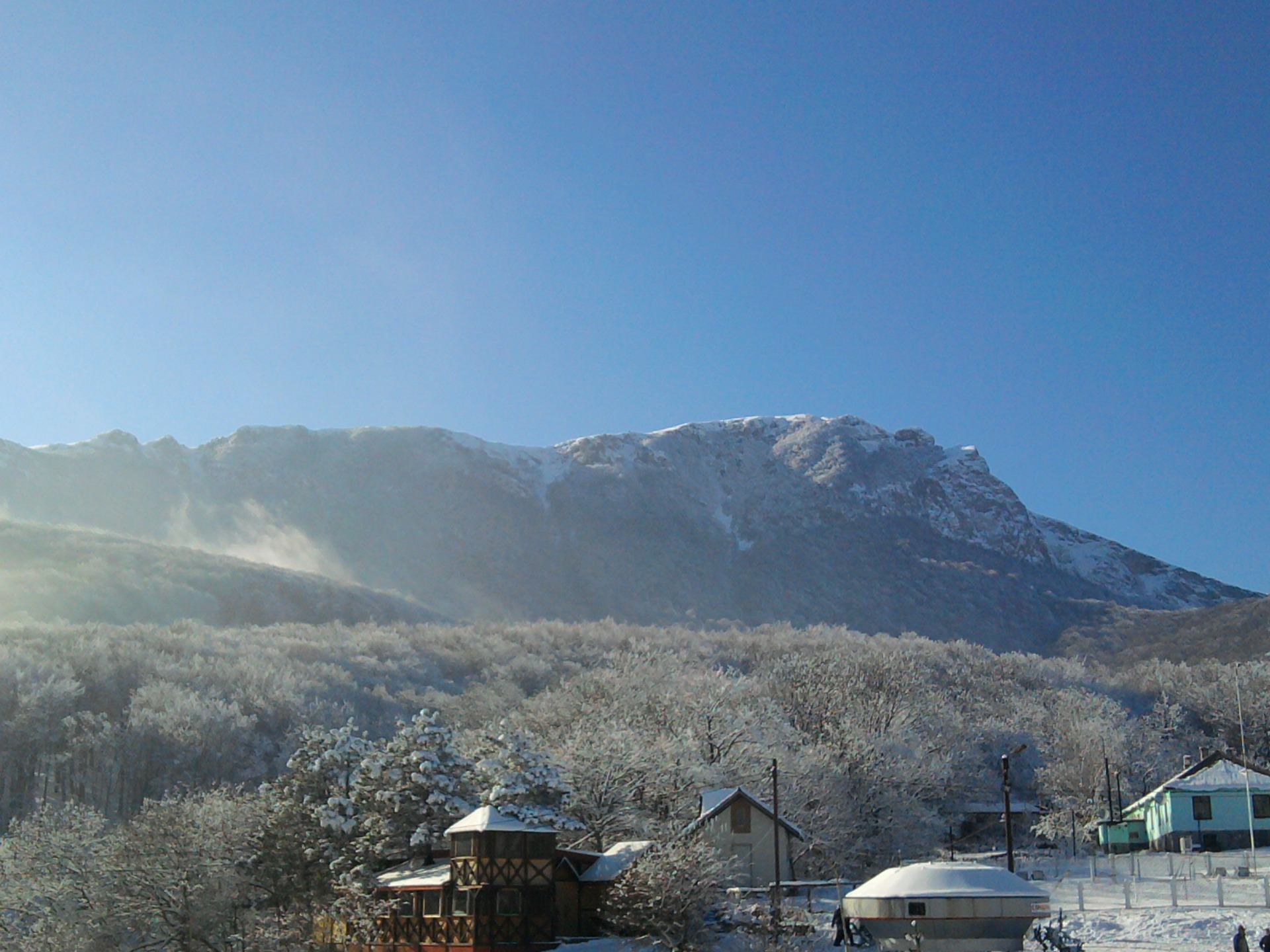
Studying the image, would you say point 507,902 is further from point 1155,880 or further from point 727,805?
point 1155,880

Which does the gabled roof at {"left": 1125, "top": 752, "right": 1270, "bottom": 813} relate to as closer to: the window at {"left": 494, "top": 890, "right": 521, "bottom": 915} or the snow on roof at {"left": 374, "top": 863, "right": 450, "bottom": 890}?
the window at {"left": 494, "top": 890, "right": 521, "bottom": 915}

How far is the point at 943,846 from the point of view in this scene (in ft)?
235

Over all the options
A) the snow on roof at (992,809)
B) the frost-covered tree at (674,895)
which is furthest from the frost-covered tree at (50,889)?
the snow on roof at (992,809)

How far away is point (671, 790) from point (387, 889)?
16837mm

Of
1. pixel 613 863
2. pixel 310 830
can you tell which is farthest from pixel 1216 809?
pixel 310 830

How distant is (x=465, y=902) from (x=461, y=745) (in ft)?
63.0

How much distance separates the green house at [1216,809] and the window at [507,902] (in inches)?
1335

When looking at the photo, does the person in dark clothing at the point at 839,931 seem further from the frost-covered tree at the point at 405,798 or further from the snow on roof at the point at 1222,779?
the snow on roof at the point at 1222,779

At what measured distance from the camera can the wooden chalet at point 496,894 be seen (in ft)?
135

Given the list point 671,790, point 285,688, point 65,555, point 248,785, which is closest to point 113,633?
point 285,688

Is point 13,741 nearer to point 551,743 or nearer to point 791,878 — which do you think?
point 551,743

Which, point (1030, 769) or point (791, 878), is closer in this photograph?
point (791, 878)

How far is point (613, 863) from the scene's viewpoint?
43750 millimetres

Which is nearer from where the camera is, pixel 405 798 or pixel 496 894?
pixel 496 894
